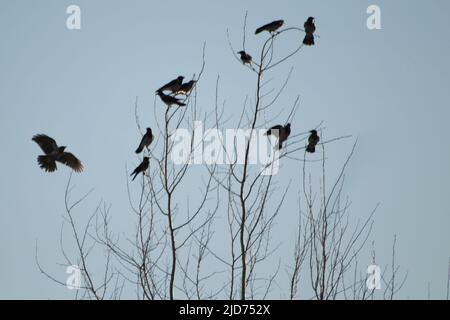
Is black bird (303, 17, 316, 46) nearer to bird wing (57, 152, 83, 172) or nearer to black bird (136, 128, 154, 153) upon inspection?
black bird (136, 128, 154, 153)

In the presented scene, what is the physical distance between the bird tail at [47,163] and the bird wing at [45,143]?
0.30ft

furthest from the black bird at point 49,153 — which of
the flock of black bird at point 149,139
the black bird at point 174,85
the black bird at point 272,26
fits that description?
the black bird at point 272,26

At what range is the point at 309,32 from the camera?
38.0 feet

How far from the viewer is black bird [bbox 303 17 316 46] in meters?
11.5

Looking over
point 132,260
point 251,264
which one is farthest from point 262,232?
point 132,260

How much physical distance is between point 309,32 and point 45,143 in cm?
411

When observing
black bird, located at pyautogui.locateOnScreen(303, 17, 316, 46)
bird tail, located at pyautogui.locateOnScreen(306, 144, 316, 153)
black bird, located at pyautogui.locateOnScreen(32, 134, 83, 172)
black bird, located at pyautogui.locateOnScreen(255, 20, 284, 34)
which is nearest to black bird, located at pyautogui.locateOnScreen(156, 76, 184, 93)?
black bird, located at pyautogui.locateOnScreen(255, 20, 284, 34)

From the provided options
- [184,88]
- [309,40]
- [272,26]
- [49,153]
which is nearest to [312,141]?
[309,40]

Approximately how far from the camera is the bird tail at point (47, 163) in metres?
11.3

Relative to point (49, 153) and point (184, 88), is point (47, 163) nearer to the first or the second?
point (49, 153)
